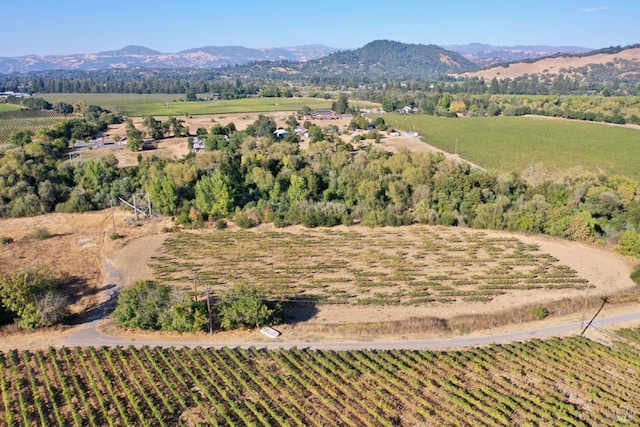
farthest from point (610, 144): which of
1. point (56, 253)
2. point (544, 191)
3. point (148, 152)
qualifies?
point (56, 253)

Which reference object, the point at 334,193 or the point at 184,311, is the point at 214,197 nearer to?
the point at 334,193

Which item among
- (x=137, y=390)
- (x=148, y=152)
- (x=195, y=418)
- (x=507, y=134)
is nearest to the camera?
(x=195, y=418)

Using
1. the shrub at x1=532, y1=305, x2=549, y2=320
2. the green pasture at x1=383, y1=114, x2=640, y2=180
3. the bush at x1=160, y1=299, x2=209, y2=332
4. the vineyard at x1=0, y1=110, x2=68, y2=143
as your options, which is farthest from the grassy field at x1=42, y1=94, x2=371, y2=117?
the shrub at x1=532, y1=305, x2=549, y2=320

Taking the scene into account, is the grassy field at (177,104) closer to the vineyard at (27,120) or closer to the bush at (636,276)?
the vineyard at (27,120)

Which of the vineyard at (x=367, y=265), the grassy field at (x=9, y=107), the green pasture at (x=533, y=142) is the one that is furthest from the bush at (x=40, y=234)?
the grassy field at (x=9, y=107)

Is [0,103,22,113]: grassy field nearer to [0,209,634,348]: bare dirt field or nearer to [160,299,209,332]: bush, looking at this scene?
[0,209,634,348]: bare dirt field

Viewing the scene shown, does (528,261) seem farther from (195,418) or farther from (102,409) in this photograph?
(102,409)

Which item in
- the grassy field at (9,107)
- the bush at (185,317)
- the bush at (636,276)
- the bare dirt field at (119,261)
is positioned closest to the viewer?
the bush at (185,317)
